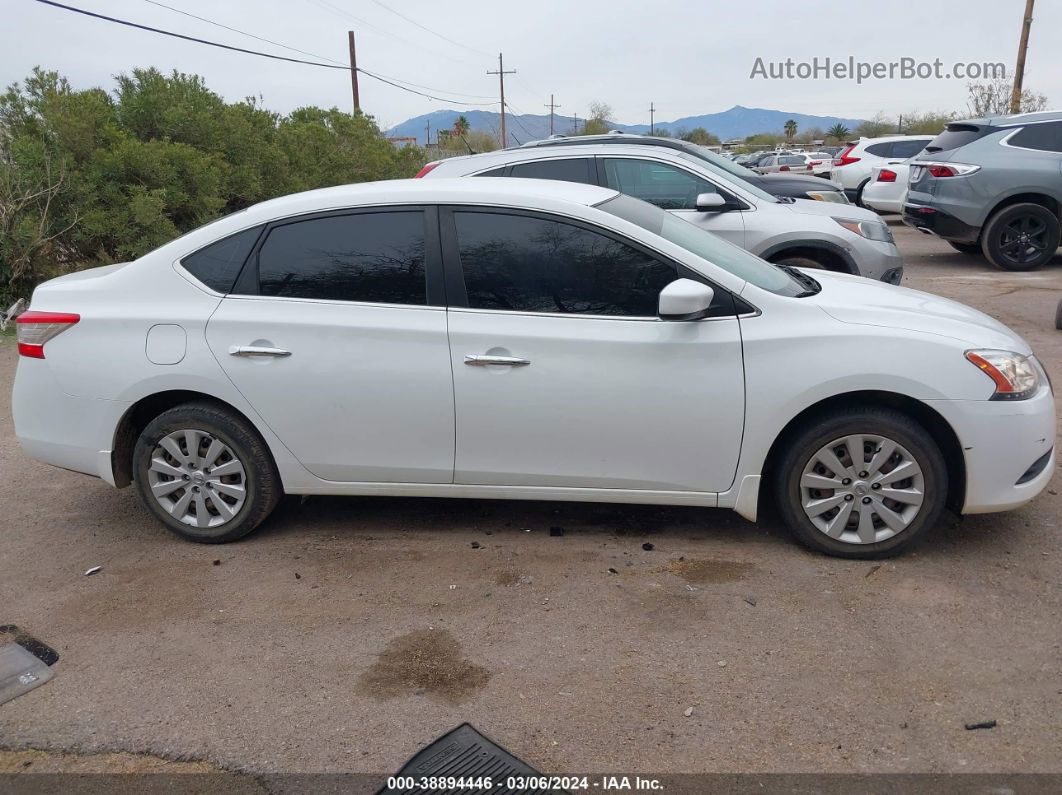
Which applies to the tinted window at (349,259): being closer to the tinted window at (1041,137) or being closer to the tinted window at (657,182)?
the tinted window at (657,182)

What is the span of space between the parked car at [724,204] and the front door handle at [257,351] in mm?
4486

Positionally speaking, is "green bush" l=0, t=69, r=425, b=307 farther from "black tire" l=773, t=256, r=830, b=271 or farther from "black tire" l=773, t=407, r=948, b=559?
"black tire" l=773, t=407, r=948, b=559

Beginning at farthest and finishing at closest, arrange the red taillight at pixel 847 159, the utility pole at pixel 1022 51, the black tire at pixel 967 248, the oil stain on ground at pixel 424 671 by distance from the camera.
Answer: the utility pole at pixel 1022 51
the red taillight at pixel 847 159
the black tire at pixel 967 248
the oil stain on ground at pixel 424 671

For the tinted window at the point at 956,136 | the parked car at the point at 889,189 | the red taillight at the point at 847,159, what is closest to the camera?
the tinted window at the point at 956,136

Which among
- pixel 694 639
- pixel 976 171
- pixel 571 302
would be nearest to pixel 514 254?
pixel 571 302

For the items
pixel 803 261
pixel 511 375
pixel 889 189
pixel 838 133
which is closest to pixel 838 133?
pixel 838 133

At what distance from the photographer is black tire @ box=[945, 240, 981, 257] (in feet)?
42.5

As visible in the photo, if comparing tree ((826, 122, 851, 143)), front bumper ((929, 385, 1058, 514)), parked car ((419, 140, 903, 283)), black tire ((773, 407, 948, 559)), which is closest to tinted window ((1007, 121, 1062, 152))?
parked car ((419, 140, 903, 283))

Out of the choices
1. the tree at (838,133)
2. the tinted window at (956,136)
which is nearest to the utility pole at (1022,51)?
the tinted window at (956,136)

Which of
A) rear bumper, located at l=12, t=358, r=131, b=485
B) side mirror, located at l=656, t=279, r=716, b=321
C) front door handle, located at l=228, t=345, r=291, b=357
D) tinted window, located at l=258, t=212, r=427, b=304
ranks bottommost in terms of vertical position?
rear bumper, located at l=12, t=358, r=131, b=485

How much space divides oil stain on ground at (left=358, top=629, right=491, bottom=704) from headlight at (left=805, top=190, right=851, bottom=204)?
327 inches

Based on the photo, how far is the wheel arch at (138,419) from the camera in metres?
4.32

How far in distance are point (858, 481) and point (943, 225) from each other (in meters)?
9.38

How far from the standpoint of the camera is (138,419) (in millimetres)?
4480
